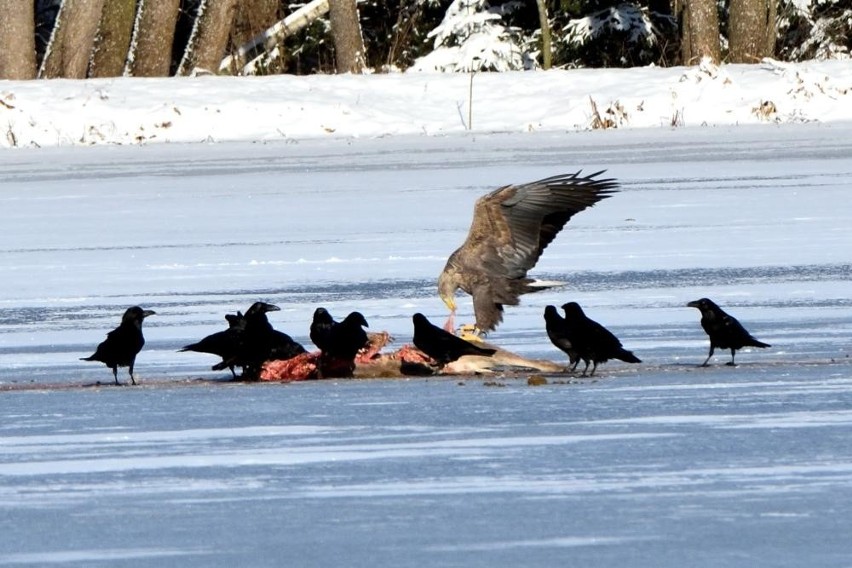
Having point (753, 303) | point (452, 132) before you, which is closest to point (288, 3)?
point (452, 132)

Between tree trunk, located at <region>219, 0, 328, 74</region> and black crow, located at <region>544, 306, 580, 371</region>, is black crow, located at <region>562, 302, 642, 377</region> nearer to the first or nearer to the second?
black crow, located at <region>544, 306, 580, 371</region>

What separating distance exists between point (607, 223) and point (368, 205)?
7.98ft

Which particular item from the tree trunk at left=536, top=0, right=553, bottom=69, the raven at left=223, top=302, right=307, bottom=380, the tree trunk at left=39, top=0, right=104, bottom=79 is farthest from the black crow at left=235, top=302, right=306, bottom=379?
the tree trunk at left=536, top=0, right=553, bottom=69

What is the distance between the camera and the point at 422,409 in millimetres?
6988

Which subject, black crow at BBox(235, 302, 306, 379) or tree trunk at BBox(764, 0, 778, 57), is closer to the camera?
black crow at BBox(235, 302, 306, 379)

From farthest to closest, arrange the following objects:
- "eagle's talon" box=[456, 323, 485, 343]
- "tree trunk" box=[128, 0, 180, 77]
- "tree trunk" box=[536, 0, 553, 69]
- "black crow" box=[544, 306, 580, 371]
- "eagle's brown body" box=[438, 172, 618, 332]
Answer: "tree trunk" box=[536, 0, 553, 69], "tree trunk" box=[128, 0, 180, 77], "eagle's brown body" box=[438, 172, 618, 332], "eagle's talon" box=[456, 323, 485, 343], "black crow" box=[544, 306, 580, 371]

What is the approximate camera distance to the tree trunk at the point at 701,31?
30875 millimetres

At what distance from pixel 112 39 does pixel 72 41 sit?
6.16ft

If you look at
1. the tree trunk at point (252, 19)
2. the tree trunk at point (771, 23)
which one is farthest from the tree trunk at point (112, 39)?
the tree trunk at point (771, 23)

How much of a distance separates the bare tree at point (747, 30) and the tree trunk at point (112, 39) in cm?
1134

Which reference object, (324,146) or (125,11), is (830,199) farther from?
(125,11)

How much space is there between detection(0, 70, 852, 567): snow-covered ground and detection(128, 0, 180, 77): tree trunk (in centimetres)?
1736

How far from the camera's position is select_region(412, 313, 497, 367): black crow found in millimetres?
7785

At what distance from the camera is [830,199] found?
1503 cm
